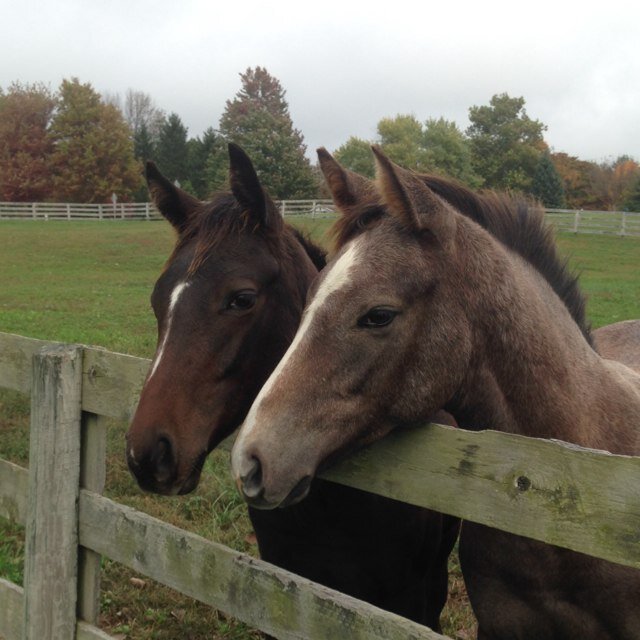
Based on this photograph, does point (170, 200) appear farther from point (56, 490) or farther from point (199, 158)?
point (199, 158)

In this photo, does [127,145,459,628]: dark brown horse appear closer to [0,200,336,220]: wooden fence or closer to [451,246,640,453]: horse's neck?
[451,246,640,453]: horse's neck

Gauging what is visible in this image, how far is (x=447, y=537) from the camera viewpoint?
359cm

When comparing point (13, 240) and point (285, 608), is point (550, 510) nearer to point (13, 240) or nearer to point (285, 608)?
point (285, 608)

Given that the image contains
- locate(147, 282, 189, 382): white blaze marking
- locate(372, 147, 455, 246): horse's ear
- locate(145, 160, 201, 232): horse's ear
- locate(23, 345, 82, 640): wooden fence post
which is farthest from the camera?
locate(145, 160, 201, 232): horse's ear

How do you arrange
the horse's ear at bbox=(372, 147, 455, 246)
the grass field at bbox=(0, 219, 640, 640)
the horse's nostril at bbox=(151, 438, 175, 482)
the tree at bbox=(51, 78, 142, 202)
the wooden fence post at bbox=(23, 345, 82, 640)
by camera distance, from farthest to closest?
the tree at bbox=(51, 78, 142, 202) < the grass field at bbox=(0, 219, 640, 640) < the wooden fence post at bbox=(23, 345, 82, 640) < the horse's nostril at bbox=(151, 438, 175, 482) < the horse's ear at bbox=(372, 147, 455, 246)

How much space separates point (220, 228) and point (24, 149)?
52111 mm

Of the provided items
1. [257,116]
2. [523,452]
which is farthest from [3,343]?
[257,116]

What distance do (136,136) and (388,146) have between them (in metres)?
22.1

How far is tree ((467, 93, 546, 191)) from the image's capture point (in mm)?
55312

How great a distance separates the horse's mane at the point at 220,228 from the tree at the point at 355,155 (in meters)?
46.6

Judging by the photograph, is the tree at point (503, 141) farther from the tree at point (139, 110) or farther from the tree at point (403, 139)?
the tree at point (139, 110)

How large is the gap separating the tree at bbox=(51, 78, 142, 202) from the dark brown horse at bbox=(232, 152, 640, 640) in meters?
49.4

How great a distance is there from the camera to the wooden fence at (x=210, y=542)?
1.81m

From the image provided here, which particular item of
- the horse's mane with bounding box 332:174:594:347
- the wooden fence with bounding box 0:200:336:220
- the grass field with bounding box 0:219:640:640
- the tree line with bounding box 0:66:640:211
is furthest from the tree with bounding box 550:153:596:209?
the horse's mane with bounding box 332:174:594:347
